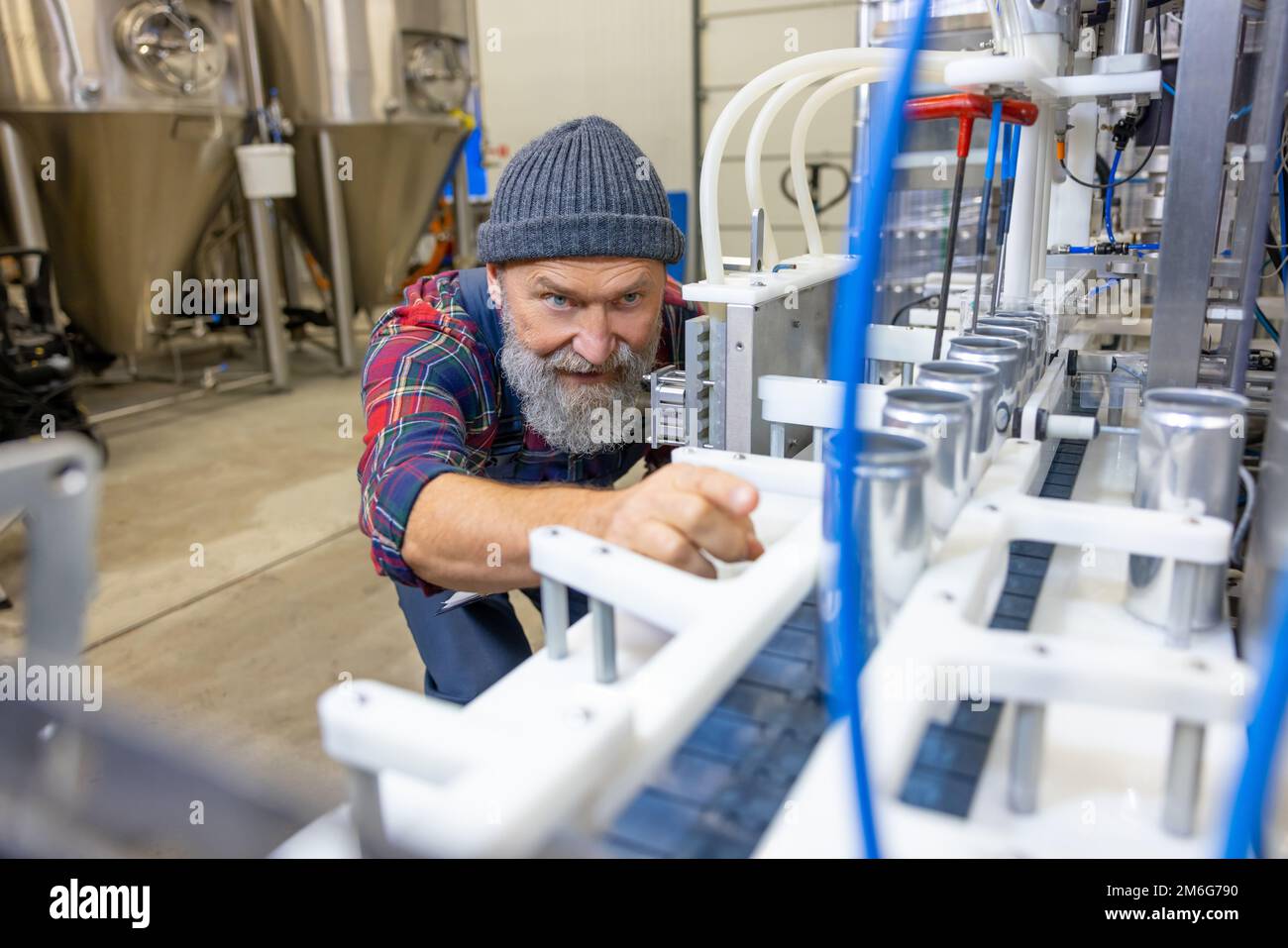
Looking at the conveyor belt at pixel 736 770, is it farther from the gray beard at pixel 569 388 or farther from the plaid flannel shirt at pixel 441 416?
the gray beard at pixel 569 388

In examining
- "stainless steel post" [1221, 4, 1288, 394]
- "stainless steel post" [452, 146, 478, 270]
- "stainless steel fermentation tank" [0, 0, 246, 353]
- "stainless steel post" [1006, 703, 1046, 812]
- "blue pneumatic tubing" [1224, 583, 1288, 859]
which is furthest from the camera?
"stainless steel post" [452, 146, 478, 270]

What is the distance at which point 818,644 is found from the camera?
0.57 metres

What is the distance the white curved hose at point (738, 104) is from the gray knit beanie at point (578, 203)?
19 centimetres

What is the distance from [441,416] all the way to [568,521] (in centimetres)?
31

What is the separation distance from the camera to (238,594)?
7.54 feet

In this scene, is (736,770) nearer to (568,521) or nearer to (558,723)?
(558,723)

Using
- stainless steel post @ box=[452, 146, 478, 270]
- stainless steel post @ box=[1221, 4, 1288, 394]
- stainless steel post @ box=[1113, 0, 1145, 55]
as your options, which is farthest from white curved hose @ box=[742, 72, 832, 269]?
stainless steel post @ box=[452, 146, 478, 270]

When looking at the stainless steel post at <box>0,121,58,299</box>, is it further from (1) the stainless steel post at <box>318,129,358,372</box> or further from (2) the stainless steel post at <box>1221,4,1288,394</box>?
(2) the stainless steel post at <box>1221,4,1288,394</box>

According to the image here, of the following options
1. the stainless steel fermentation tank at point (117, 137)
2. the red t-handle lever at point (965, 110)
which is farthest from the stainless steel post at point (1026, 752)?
the stainless steel fermentation tank at point (117, 137)

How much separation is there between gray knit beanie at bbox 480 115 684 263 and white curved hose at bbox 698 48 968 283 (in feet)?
0.63

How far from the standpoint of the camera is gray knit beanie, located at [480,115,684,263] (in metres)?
→ 1.13
